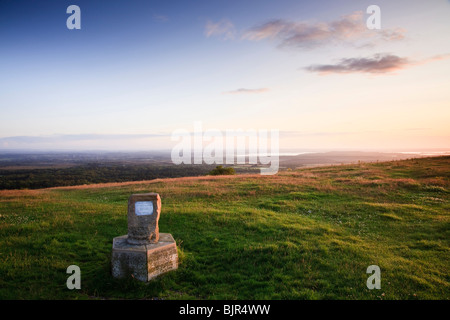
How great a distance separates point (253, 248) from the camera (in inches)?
383

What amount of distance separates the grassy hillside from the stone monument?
1.08 ft

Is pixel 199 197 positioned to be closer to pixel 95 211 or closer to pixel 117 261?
pixel 95 211

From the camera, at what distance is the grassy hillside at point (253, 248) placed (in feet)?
23.9

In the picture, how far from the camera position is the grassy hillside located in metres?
7.29

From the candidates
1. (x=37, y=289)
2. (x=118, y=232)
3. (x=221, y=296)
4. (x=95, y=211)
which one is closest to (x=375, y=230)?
(x=221, y=296)

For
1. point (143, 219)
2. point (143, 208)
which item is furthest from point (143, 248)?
point (143, 208)

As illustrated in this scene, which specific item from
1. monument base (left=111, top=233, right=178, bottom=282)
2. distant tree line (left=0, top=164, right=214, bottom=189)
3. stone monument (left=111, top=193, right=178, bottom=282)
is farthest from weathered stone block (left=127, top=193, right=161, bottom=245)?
distant tree line (left=0, top=164, right=214, bottom=189)

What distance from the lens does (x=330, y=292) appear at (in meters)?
7.00

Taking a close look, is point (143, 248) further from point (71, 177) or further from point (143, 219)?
point (71, 177)

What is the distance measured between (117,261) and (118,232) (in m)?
4.64

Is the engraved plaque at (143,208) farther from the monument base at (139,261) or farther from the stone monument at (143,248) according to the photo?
the monument base at (139,261)

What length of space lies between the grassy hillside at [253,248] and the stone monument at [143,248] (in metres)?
0.33

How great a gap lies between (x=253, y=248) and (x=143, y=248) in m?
4.24
